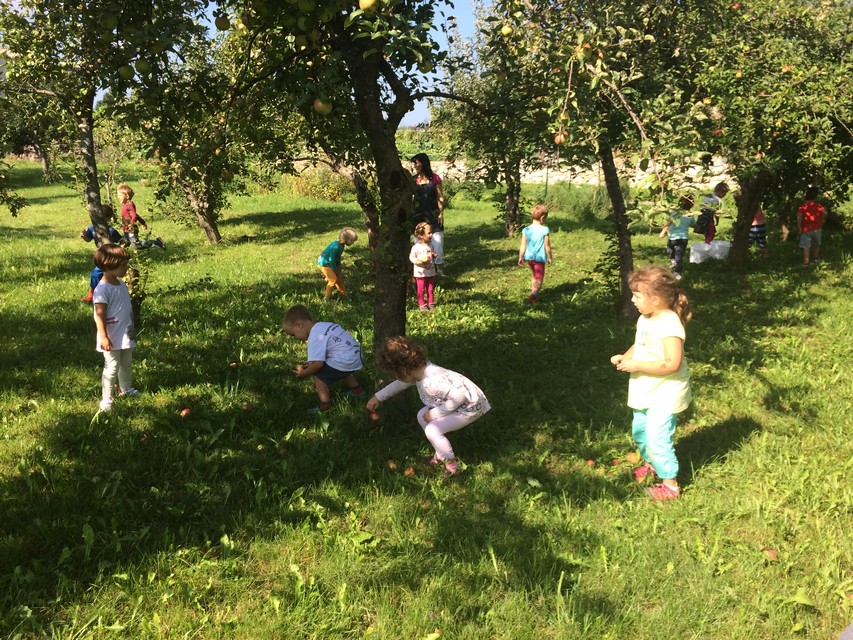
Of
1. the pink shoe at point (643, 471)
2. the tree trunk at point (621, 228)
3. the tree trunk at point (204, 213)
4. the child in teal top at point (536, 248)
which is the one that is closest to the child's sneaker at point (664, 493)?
the pink shoe at point (643, 471)

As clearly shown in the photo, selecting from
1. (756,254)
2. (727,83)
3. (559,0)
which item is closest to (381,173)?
(559,0)

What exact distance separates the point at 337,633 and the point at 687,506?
2327mm

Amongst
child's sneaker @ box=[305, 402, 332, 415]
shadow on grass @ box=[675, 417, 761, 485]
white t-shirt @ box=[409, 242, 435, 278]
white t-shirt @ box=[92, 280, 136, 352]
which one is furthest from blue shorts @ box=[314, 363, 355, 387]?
white t-shirt @ box=[409, 242, 435, 278]

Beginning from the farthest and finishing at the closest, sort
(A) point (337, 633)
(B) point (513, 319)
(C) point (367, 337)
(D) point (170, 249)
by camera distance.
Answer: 1. (D) point (170, 249)
2. (B) point (513, 319)
3. (C) point (367, 337)
4. (A) point (337, 633)

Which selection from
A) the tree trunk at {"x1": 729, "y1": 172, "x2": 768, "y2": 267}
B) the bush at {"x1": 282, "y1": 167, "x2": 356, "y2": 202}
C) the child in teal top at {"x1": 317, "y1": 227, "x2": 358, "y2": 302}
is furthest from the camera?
the bush at {"x1": 282, "y1": 167, "x2": 356, "y2": 202}

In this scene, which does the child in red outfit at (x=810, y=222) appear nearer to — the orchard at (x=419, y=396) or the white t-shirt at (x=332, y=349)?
the orchard at (x=419, y=396)

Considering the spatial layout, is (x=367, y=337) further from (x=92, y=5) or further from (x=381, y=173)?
(x=92, y=5)

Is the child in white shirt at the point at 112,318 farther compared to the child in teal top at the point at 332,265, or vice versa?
the child in teal top at the point at 332,265

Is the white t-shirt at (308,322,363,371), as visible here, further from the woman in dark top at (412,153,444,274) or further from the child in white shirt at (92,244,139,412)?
the woman in dark top at (412,153,444,274)

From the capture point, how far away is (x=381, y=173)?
4254 millimetres

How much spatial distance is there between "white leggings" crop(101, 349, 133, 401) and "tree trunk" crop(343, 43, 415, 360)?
7.27 feet

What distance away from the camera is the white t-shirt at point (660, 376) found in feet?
12.5

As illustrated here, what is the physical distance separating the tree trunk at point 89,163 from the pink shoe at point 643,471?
563 cm

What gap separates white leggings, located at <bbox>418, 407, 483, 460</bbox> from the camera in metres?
4.08
